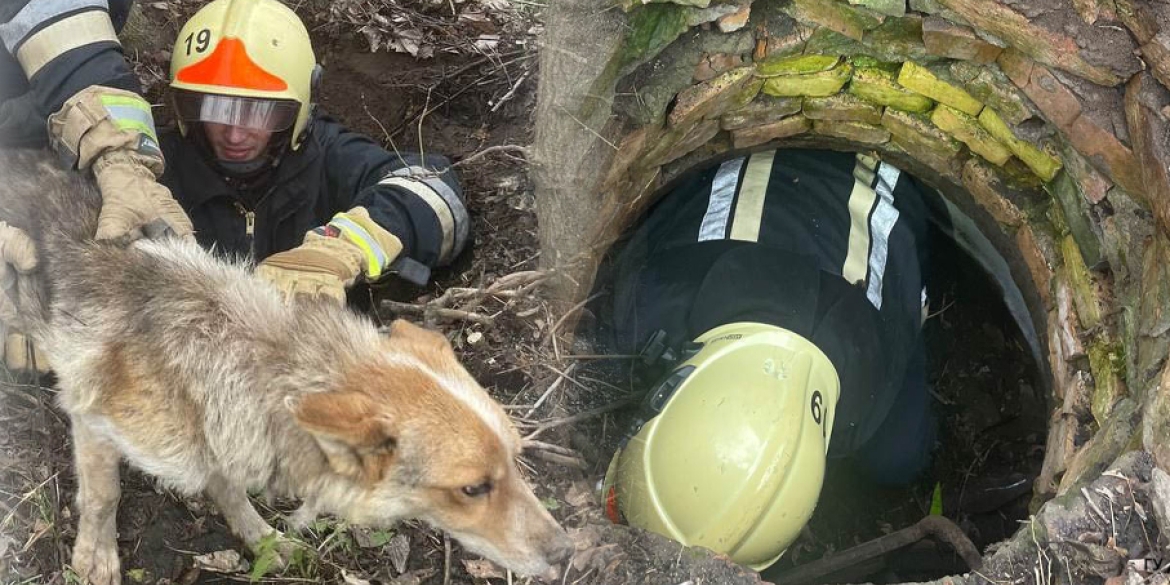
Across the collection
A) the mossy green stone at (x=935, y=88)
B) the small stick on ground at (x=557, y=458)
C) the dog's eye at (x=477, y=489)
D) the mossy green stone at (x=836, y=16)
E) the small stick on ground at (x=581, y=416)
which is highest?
the mossy green stone at (x=836, y=16)

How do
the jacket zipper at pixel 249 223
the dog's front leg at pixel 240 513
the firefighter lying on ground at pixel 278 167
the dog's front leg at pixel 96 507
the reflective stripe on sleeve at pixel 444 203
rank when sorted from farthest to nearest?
1. the jacket zipper at pixel 249 223
2. the reflective stripe on sleeve at pixel 444 203
3. the firefighter lying on ground at pixel 278 167
4. the dog's front leg at pixel 240 513
5. the dog's front leg at pixel 96 507

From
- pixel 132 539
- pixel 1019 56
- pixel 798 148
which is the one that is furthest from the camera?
pixel 798 148

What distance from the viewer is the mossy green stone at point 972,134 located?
5078mm

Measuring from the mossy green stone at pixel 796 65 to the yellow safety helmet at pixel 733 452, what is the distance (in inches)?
64.2

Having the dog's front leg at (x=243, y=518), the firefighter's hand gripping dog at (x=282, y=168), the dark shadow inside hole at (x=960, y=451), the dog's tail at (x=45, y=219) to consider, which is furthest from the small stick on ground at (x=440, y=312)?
the dark shadow inside hole at (x=960, y=451)

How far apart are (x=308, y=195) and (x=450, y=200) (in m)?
0.97

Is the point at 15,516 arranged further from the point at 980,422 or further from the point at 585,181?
the point at 980,422

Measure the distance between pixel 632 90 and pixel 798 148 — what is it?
173 centimetres

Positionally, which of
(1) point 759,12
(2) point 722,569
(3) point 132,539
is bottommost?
(3) point 132,539

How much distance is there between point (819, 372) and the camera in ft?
14.9

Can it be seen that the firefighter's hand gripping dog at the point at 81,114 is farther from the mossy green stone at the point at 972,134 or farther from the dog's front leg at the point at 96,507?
the mossy green stone at the point at 972,134

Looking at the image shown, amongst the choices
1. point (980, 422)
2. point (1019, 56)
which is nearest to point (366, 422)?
point (1019, 56)

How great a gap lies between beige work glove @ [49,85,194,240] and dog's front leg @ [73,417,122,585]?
0.87m

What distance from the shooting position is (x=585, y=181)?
4672 mm
